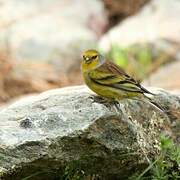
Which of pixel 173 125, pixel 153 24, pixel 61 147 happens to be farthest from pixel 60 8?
pixel 61 147

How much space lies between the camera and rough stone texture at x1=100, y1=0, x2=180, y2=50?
521 inches

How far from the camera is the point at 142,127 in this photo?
611cm

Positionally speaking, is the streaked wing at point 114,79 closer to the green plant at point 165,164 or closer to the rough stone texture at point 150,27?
the green plant at point 165,164

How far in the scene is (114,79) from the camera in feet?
20.4

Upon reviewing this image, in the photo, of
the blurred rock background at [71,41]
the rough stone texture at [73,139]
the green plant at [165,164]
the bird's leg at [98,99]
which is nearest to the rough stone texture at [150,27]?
the blurred rock background at [71,41]

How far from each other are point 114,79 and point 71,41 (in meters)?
7.36

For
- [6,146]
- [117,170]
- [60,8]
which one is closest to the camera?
[6,146]

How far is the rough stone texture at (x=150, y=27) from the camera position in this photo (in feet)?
43.4

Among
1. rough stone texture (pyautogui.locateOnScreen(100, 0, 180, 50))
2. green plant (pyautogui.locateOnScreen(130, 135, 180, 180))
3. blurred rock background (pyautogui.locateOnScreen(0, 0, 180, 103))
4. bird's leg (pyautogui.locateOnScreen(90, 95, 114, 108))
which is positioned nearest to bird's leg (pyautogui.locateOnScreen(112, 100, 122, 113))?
bird's leg (pyautogui.locateOnScreen(90, 95, 114, 108))

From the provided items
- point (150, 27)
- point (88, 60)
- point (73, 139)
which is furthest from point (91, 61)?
point (150, 27)

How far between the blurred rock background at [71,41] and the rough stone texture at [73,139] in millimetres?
5059

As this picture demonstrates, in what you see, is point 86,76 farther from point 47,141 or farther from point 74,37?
point 74,37

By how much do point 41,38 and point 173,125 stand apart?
735 centimetres

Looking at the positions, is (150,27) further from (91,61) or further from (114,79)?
(114,79)
